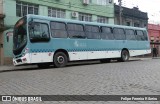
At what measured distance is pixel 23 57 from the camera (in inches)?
656

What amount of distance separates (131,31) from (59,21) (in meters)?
8.90

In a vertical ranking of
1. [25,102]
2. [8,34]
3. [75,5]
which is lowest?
[25,102]

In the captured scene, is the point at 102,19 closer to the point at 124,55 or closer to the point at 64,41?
the point at 124,55

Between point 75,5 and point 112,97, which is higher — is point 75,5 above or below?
above

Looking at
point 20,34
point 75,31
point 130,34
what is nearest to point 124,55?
point 130,34

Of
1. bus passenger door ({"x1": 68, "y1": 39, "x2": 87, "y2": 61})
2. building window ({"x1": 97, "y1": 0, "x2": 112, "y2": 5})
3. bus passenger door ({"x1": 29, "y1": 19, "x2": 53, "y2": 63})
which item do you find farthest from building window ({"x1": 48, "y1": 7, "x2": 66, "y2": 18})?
bus passenger door ({"x1": 29, "y1": 19, "x2": 53, "y2": 63})

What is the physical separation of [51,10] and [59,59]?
1158 centimetres

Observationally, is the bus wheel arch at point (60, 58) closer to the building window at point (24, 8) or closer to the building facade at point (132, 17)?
the building window at point (24, 8)

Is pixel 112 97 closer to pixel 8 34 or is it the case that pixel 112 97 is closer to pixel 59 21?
pixel 59 21

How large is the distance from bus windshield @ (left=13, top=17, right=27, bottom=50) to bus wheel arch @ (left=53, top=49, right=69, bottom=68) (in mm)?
2233

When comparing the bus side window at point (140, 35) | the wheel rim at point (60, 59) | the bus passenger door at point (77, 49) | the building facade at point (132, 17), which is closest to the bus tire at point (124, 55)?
the bus side window at point (140, 35)

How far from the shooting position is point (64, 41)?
60.6 ft

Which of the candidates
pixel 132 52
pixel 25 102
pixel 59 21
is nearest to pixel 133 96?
pixel 25 102

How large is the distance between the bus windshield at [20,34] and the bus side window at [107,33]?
696cm
